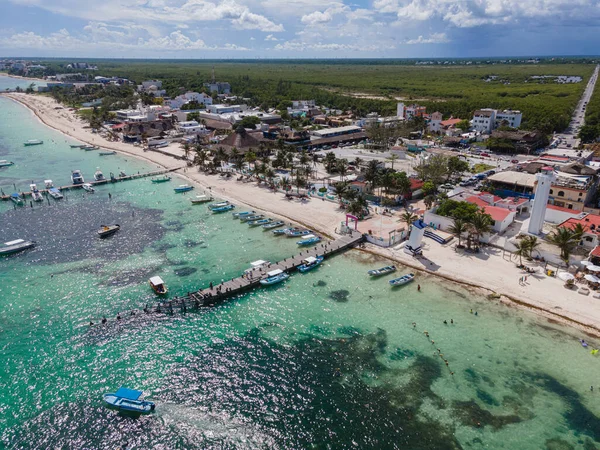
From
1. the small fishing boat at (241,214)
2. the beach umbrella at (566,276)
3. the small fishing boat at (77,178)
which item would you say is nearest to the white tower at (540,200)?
the beach umbrella at (566,276)

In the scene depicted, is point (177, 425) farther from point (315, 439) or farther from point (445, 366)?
point (445, 366)

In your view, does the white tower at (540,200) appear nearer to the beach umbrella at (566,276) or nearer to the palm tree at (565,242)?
the palm tree at (565,242)

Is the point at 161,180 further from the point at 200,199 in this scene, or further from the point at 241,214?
the point at 241,214

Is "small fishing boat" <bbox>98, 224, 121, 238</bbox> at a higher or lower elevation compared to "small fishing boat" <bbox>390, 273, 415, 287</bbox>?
higher

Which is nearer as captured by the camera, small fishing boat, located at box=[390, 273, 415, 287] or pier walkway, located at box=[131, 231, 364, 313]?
pier walkway, located at box=[131, 231, 364, 313]

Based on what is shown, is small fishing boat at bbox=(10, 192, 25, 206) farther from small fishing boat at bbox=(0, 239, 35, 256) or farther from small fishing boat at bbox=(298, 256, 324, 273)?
small fishing boat at bbox=(298, 256, 324, 273)

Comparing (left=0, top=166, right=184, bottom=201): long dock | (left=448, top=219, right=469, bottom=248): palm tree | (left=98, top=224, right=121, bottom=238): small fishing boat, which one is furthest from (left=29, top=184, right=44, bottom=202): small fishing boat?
(left=448, top=219, right=469, bottom=248): palm tree

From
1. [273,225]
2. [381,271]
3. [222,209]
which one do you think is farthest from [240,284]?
[222,209]
